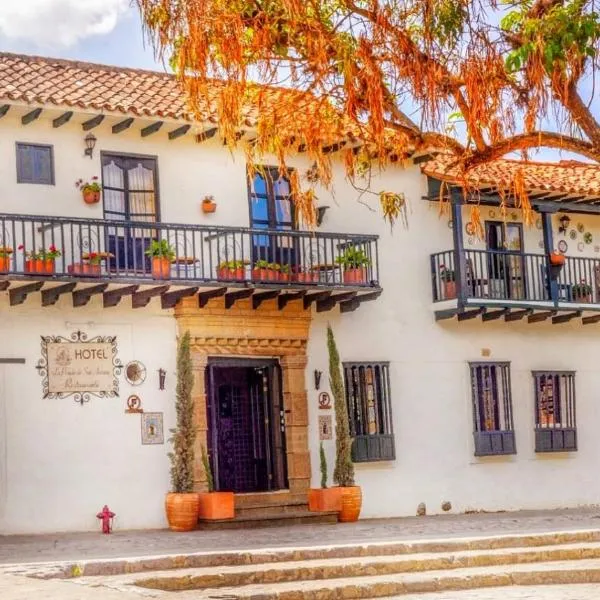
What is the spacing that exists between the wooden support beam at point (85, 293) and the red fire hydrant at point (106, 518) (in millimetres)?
2990

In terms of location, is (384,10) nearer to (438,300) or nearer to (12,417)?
(12,417)

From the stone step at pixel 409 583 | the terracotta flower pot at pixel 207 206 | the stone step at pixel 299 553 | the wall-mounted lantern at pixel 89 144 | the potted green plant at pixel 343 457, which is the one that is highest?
the wall-mounted lantern at pixel 89 144

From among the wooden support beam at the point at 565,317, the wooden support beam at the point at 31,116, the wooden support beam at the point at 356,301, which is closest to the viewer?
the wooden support beam at the point at 31,116

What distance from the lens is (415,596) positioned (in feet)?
45.1

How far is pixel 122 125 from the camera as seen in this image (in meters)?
22.2

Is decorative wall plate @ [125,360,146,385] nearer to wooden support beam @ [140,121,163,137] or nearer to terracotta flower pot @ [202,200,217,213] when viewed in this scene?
terracotta flower pot @ [202,200,217,213]

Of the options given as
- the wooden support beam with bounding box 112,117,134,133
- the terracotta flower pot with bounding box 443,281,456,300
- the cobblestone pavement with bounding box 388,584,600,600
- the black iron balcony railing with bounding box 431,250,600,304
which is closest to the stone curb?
the cobblestone pavement with bounding box 388,584,600,600

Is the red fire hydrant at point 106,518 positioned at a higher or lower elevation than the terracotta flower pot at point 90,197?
lower

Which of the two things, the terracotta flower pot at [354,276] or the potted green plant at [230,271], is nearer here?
the potted green plant at [230,271]

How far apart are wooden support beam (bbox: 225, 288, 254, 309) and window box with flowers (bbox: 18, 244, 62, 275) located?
3.09 m

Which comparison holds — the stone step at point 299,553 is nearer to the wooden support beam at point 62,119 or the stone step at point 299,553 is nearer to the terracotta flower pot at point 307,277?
the terracotta flower pot at point 307,277

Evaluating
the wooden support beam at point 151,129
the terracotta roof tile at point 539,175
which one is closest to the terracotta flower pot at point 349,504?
the terracotta roof tile at point 539,175

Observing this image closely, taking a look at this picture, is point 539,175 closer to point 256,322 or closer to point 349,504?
point 256,322

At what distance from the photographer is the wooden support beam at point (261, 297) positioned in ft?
75.3
